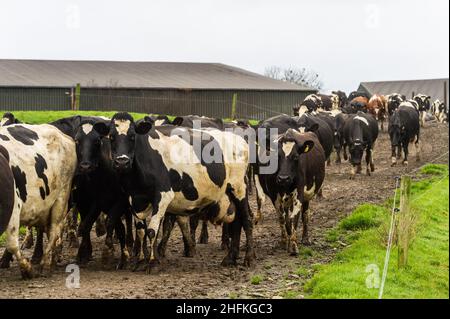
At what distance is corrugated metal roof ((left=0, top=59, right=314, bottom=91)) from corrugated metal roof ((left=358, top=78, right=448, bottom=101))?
33.6m

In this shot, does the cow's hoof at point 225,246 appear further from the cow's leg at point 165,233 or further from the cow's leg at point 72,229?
the cow's leg at point 72,229

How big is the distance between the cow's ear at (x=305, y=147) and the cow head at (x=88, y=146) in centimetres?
342

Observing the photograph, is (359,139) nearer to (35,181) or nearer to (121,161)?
(121,161)

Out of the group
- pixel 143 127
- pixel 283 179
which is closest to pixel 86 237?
pixel 143 127

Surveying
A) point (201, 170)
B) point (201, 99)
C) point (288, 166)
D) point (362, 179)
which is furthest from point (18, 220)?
point (201, 99)

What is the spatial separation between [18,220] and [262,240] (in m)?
5.66

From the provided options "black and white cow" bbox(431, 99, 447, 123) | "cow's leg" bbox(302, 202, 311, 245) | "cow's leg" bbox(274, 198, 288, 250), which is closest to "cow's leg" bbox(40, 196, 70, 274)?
"cow's leg" bbox(274, 198, 288, 250)

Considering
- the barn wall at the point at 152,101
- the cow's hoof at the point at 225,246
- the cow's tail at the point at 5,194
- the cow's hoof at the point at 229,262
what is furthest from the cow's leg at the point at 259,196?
the barn wall at the point at 152,101

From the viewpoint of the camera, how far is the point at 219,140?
13.4m

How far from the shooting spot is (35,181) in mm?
11586

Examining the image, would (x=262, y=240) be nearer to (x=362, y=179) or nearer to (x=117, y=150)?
(x=117, y=150)

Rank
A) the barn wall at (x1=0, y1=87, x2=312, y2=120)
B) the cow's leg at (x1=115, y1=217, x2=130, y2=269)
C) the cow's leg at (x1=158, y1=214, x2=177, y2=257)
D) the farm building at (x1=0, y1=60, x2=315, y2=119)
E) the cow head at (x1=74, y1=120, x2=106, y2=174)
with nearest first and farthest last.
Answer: the cow head at (x1=74, y1=120, x2=106, y2=174) → the cow's leg at (x1=115, y1=217, x2=130, y2=269) → the cow's leg at (x1=158, y1=214, x2=177, y2=257) → the barn wall at (x1=0, y1=87, x2=312, y2=120) → the farm building at (x1=0, y1=60, x2=315, y2=119)

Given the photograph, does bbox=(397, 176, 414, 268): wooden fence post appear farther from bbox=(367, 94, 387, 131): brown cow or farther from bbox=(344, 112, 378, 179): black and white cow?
bbox=(367, 94, 387, 131): brown cow

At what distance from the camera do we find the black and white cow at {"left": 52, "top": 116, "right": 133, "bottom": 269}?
12500 millimetres
